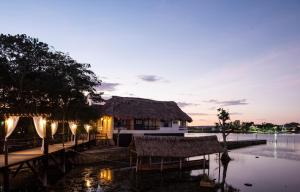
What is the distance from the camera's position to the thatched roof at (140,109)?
40875 millimetres

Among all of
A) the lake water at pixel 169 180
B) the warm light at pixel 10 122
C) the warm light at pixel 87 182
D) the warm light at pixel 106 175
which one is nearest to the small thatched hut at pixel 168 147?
the lake water at pixel 169 180

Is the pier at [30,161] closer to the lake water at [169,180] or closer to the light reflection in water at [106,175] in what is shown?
the lake water at [169,180]

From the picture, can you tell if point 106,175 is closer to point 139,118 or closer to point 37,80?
point 37,80

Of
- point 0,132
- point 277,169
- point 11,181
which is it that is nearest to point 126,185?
point 11,181

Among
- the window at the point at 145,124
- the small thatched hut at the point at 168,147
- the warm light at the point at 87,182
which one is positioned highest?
the window at the point at 145,124

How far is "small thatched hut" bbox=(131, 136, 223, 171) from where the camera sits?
2903cm

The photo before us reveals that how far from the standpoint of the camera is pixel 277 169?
35375 mm

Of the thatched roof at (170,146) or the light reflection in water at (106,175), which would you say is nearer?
the light reflection in water at (106,175)

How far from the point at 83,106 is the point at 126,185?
16527 millimetres

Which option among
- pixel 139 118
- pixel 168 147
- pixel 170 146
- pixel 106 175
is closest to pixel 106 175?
pixel 106 175

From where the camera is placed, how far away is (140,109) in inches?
1679

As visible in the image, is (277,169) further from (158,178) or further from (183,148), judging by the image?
(158,178)

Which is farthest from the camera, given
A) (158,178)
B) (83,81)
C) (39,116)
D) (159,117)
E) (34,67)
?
(159,117)

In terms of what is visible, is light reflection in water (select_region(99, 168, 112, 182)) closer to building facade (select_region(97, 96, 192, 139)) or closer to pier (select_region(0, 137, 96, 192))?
pier (select_region(0, 137, 96, 192))
